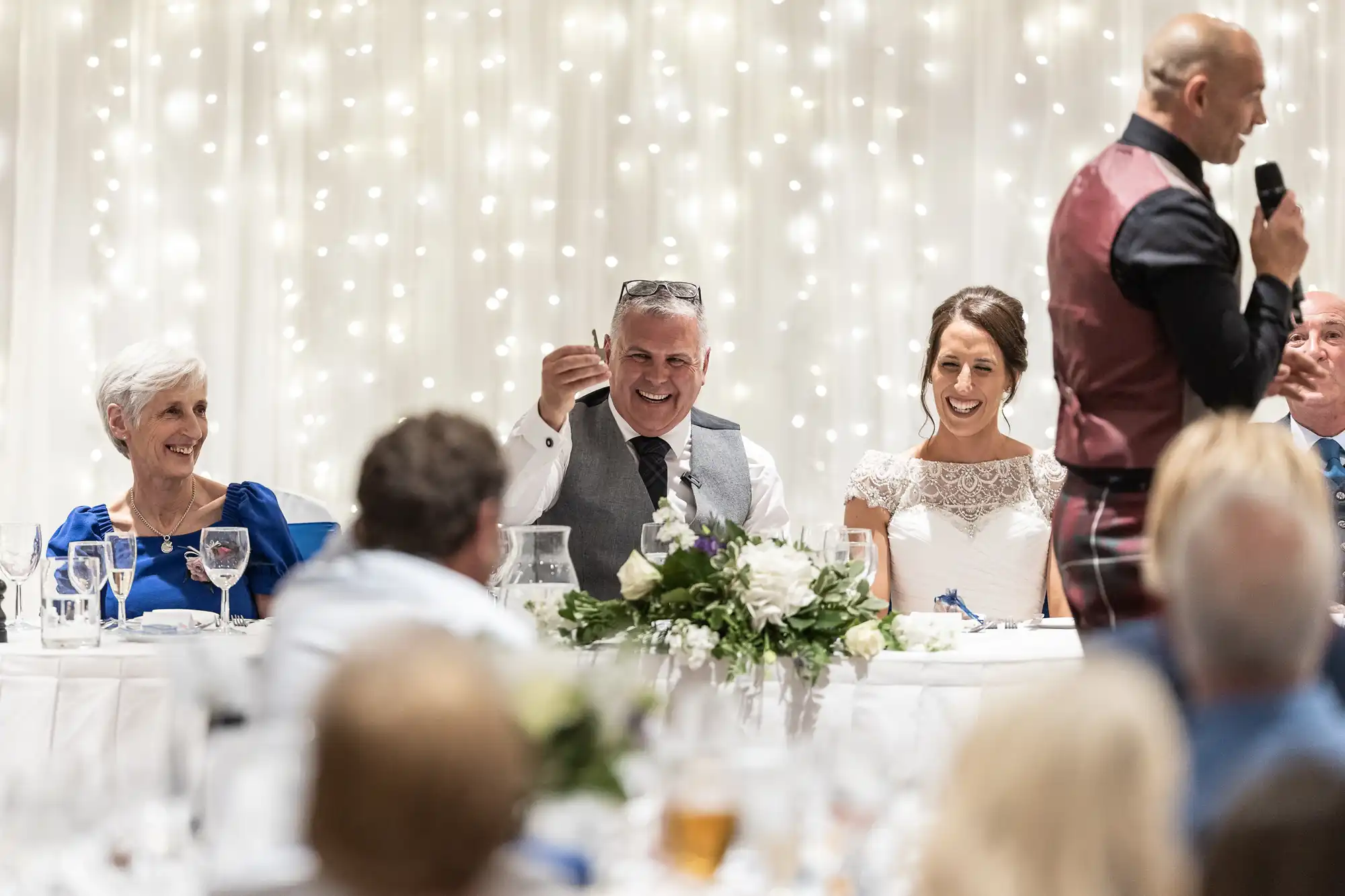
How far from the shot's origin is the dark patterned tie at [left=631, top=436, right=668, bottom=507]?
339cm

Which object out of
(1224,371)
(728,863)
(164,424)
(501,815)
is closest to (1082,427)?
(1224,371)

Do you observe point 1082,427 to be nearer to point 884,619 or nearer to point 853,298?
point 884,619

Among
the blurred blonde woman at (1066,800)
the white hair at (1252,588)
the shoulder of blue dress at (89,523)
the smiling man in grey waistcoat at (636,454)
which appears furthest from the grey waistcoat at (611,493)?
the blurred blonde woman at (1066,800)

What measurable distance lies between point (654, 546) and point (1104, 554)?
2.68ft

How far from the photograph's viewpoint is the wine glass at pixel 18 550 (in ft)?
9.36

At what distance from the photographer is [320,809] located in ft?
2.95

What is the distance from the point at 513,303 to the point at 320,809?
4134 mm

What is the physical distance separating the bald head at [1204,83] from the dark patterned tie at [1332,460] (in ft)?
4.97

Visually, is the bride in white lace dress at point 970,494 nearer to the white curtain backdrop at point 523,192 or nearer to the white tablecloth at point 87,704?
the white curtain backdrop at point 523,192

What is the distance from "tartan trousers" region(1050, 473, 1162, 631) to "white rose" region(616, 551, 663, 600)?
0.68m

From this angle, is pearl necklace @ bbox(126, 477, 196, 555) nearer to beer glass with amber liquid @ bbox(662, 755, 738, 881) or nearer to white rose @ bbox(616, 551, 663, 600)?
white rose @ bbox(616, 551, 663, 600)

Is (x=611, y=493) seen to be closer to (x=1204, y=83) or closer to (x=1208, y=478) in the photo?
(x=1204, y=83)

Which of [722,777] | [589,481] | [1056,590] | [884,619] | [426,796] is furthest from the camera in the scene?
[1056,590]

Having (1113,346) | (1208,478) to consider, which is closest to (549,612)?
(1113,346)
